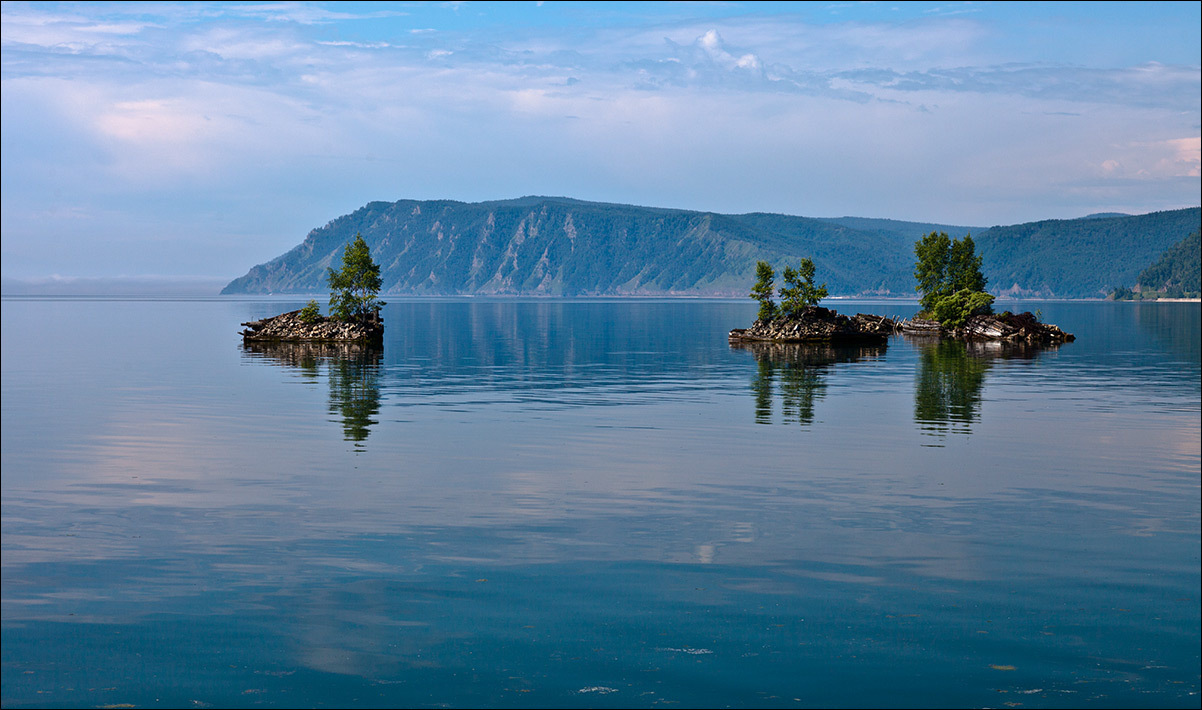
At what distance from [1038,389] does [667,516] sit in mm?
43778

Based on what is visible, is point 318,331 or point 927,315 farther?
point 927,315

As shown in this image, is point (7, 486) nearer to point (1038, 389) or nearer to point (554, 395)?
point (554, 395)

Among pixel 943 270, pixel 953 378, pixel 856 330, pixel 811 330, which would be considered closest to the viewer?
pixel 953 378

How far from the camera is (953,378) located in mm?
69562

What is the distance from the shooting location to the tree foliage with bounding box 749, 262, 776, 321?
11841cm

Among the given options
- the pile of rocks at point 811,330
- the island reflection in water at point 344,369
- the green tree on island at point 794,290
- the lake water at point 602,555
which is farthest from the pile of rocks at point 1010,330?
the lake water at point 602,555

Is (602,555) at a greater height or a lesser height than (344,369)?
lesser

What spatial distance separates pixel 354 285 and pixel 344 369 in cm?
3600

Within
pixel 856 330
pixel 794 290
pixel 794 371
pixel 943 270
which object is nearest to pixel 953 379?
pixel 794 371

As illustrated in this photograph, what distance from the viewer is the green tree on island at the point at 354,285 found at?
11162cm

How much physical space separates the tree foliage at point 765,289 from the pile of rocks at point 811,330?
1592 mm

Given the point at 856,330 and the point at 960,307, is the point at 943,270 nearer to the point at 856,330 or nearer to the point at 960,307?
the point at 960,307

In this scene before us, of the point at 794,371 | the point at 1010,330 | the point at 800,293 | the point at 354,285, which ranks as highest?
Result: the point at 354,285

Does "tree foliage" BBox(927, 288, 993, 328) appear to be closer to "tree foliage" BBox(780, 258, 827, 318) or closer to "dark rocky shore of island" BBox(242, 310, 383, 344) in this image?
"tree foliage" BBox(780, 258, 827, 318)
